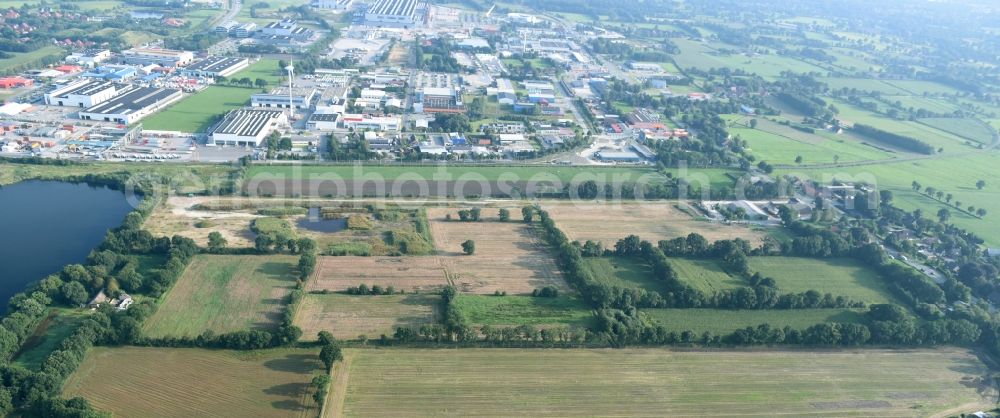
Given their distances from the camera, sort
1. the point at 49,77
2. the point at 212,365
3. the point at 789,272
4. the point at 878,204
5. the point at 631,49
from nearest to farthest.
Result: 1. the point at 212,365
2. the point at 789,272
3. the point at 878,204
4. the point at 49,77
5. the point at 631,49

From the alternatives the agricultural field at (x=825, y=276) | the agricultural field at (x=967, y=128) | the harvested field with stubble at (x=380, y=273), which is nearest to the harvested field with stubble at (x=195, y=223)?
the harvested field with stubble at (x=380, y=273)

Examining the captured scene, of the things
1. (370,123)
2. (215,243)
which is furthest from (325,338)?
(370,123)

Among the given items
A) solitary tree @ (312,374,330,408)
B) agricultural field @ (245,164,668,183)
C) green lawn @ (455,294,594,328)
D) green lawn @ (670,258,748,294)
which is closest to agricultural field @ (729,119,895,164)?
agricultural field @ (245,164,668,183)

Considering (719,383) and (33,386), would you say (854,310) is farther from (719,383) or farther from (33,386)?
(33,386)

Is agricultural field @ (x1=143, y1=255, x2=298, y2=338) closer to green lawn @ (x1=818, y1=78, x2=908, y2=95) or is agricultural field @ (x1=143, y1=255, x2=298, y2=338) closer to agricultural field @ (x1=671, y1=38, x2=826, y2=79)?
agricultural field @ (x1=671, y1=38, x2=826, y2=79)

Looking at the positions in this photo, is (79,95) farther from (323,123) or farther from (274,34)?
(274,34)

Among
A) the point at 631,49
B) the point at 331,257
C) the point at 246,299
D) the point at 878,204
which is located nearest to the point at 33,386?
the point at 246,299

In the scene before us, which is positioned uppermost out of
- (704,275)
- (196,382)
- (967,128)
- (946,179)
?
(967,128)
